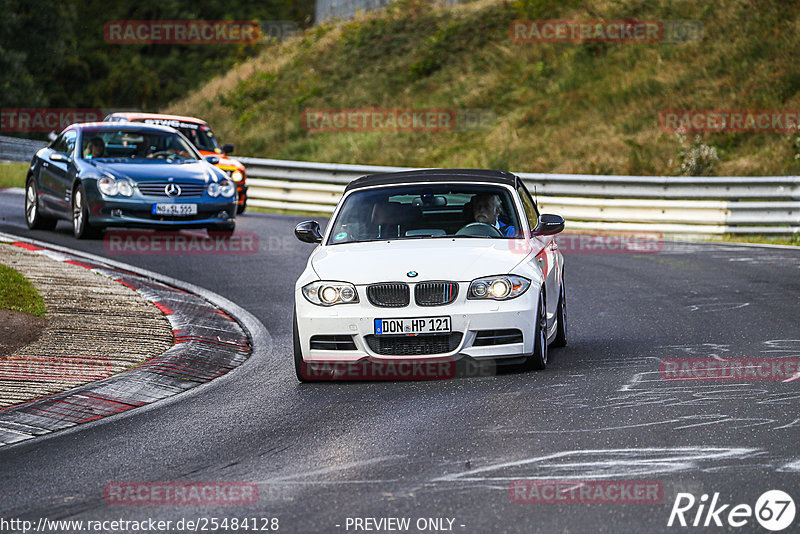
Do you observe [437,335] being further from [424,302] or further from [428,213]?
[428,213]

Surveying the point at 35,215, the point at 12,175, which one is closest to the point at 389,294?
the point at 35,215

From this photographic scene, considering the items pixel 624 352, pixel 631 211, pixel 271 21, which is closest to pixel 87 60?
pixel 271 21

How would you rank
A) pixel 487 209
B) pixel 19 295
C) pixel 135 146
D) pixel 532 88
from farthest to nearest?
pixel 532 88, pixel 135 146, pixel 19 295, pixel 487 209

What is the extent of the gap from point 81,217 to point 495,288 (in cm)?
1021

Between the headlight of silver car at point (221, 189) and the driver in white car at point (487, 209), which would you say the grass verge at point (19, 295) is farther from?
the headlight of silver car at point (221, 189)

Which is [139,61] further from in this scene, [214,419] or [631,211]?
[214,419]

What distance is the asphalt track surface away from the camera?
5.58 metres

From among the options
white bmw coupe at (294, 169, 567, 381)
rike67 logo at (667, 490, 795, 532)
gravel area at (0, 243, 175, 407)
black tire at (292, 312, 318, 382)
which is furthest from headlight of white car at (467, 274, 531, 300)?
rike67 logo at (667, 490, 795, 532)

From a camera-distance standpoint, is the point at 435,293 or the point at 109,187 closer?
the point at 435,293

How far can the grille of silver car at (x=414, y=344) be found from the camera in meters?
8.59

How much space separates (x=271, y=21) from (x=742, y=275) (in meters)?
52.2

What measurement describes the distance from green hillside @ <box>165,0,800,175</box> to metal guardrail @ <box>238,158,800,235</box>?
14.7 feet

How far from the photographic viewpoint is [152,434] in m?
7.34

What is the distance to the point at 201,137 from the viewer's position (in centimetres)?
2302
